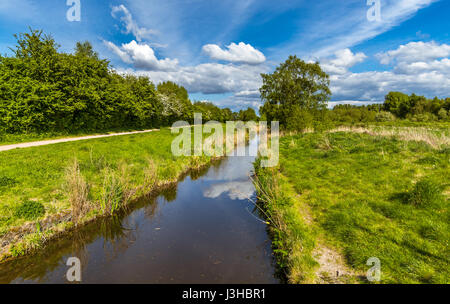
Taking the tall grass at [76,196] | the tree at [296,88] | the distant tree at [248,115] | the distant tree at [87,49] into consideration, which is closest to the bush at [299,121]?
the tree at [296,88]

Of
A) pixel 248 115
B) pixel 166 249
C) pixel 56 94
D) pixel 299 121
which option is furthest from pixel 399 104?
pixel 56 94

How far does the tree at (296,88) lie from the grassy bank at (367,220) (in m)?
25.3

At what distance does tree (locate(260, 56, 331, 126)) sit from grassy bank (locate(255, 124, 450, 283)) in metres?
25.3

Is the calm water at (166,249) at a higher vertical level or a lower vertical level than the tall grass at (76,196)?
lower

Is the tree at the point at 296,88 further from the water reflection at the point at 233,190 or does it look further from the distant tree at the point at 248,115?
the distant tree at the point at 248,115

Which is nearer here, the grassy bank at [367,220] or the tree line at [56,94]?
the grassy bank at [367,220]

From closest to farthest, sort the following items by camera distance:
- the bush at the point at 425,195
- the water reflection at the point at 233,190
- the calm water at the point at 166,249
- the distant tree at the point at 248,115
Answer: the calm water at the point at 166,249 < the bush at the point at 425,195 < the water reflection at the point at 233,190 < the distant tree at the point at 248,115

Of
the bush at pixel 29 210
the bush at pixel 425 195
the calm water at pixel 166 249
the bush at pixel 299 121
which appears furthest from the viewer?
the bush at pixel 299 121

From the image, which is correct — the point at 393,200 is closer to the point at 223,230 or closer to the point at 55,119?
the point at 223,230

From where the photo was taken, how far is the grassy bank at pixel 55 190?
650cm

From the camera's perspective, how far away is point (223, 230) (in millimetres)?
7930

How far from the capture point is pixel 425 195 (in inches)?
259

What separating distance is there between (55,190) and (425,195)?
13760 mm

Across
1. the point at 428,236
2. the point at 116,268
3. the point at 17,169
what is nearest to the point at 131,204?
the point at 116,268
